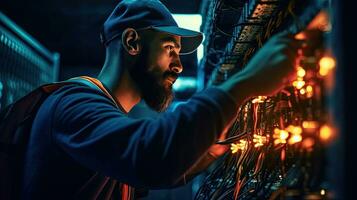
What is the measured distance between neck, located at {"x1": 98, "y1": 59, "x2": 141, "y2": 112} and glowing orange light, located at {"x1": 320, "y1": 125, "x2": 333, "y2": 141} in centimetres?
91

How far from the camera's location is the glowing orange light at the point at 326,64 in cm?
87

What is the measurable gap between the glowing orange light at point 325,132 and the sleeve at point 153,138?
221 mm

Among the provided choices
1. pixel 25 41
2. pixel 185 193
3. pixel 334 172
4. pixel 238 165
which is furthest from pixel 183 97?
pixel 334 172

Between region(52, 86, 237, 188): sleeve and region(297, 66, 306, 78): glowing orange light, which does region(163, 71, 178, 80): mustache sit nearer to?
region(52, 86, 237, 188): sleeve

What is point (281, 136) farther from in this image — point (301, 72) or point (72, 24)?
point (72, 24)

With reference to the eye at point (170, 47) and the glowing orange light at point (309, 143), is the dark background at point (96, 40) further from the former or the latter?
the eye at point (170, 47)

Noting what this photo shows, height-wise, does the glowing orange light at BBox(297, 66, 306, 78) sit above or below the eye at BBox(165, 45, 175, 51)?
below

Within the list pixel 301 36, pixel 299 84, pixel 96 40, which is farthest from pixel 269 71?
pixel 96 40

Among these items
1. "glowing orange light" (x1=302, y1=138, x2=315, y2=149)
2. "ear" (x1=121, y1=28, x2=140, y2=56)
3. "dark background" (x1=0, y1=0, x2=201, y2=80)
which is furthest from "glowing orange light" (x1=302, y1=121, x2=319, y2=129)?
"dark background" (x1=0, y1=0, x2=201, y2=80)

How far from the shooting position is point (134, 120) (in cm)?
118

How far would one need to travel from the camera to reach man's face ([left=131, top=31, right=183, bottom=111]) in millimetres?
1639

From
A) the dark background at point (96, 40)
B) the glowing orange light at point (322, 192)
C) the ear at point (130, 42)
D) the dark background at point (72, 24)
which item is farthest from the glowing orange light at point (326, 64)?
the dark background at point (72, 24)

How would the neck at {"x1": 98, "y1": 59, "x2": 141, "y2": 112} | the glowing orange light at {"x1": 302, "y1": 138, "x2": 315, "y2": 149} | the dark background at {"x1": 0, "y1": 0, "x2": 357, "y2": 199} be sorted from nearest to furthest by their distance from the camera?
the dark background at {"x1": 0, "y1": 0, "x2": 357, "y2": 199} < the glowing orange light at {"x1": 302, "y1": 138, "x2": 315, "y2": 149} < the neck at {"x1": 98, "y1": 59, "x2": 141, "y2": 112}

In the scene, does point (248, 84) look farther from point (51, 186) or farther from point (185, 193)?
point (185, 193)
